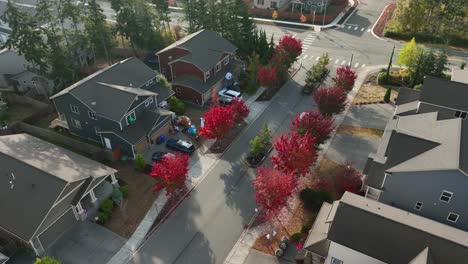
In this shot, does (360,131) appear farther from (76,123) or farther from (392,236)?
(76,123)

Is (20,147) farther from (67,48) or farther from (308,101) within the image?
(308,101)

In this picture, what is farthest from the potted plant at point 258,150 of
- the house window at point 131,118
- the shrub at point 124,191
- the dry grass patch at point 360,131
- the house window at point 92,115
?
the house window at point 92,115

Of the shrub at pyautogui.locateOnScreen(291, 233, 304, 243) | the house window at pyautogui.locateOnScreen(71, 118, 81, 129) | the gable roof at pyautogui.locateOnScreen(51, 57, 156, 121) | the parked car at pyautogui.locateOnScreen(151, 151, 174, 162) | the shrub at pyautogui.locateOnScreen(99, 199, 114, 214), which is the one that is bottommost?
the shrub at pyautogui.locateOnScreen(291, 233, 304, 243)

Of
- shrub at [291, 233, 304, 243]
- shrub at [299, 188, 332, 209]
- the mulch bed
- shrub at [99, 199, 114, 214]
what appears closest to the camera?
shrub at [291, 233, 304, 243]

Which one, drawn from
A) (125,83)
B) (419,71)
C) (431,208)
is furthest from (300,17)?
(431,208)

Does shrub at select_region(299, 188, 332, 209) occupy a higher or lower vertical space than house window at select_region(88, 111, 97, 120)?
lower

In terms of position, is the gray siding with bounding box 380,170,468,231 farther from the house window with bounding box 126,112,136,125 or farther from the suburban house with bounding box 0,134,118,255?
the house window with bounding box 126,112,136,125

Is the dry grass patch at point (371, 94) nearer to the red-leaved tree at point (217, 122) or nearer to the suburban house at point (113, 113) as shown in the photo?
the red-leaved tree at point (217, 122)

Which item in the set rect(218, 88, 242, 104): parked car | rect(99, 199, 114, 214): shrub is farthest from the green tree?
rect(99, 199, 114, 214): shrub
